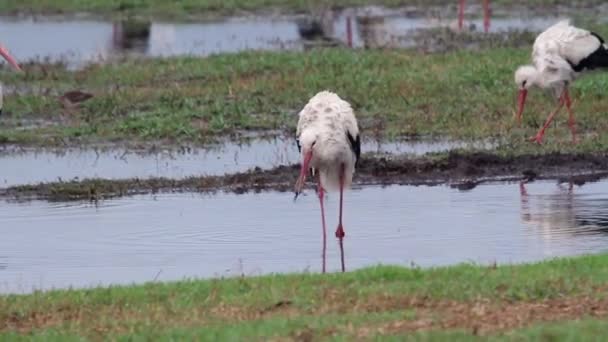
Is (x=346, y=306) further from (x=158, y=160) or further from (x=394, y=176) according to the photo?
(x=158, y=160)

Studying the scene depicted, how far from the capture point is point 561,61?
18312 mm

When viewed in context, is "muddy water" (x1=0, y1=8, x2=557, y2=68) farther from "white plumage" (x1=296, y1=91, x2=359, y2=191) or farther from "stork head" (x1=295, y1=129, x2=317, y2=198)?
"stork head" (x1=295, y1=129, x2=317, y2=198)

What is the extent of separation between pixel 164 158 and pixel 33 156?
59.2 inches

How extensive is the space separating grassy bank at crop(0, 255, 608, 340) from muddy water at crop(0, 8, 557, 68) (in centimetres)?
1531

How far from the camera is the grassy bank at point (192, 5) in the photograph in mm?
33875

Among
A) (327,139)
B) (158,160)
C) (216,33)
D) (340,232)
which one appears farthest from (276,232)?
(216,33)

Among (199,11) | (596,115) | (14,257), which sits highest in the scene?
(199,11)

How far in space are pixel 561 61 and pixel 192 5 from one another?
17.1 meters

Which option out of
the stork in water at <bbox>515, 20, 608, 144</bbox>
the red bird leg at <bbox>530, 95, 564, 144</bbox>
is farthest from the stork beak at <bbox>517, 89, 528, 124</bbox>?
the red bird leg at <bbox>530, 95, 564, 144</bbox>

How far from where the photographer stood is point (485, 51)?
2362 centimetres

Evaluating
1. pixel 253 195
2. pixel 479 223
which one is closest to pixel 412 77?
pixel 253 195

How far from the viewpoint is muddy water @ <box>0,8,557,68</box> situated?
87.5ft

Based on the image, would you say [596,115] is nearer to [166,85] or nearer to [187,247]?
[166,85]

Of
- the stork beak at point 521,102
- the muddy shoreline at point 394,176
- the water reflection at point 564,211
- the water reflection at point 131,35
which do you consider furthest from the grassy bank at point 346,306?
the water reflection at point 131,35
